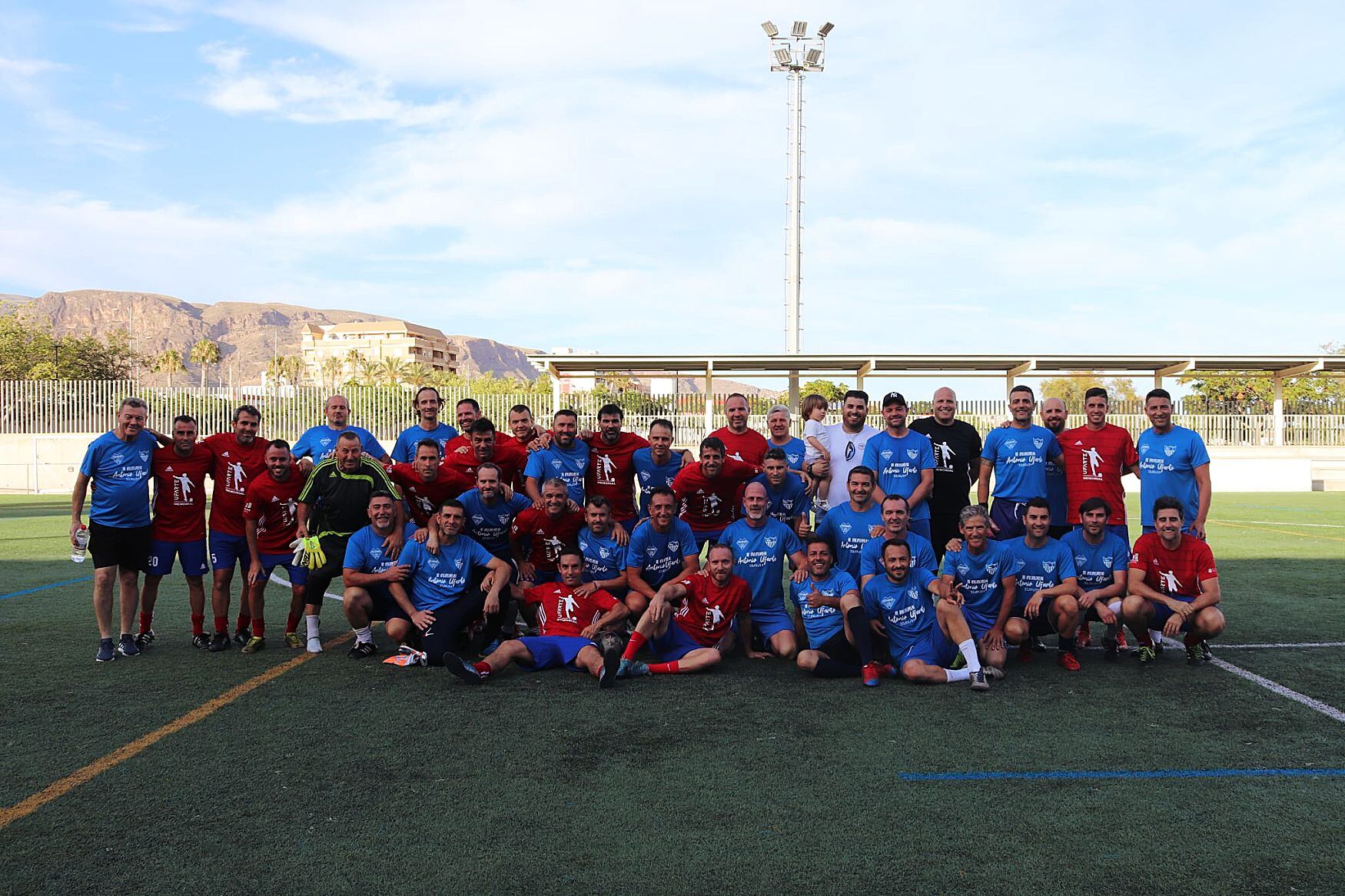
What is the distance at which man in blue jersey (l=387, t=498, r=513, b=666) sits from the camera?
6387 mm

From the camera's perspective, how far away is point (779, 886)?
3139mm

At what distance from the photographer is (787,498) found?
23.2 ft

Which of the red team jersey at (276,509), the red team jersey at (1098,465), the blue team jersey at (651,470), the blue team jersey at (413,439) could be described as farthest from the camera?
the blue team jersey at (413,439)

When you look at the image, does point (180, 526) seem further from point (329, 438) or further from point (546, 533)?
point (546, 533)

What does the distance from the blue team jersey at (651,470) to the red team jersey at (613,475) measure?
0.08 m

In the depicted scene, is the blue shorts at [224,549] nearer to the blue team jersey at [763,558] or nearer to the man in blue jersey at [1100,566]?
the blue team jersey at [763,558]

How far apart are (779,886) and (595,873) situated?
0.64 metres

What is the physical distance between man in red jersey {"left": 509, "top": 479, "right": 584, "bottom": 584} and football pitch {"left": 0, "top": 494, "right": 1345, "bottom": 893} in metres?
1.18

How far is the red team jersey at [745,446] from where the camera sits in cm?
770

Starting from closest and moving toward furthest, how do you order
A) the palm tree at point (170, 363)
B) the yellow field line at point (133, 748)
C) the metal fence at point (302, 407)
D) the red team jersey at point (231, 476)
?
the yellow field line at point (133, 748) < the red team jersey at point (231, 476) < the metal fence at point (302, 407) < the palm tree at point (170, 363)

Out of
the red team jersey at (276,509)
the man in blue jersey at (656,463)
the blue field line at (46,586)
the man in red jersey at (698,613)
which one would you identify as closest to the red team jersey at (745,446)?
the man in blue jersey at (656,463)

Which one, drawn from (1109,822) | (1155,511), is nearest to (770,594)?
(1155,511)

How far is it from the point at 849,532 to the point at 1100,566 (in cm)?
177

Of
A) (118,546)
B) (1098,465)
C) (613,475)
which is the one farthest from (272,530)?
(1098,465)
